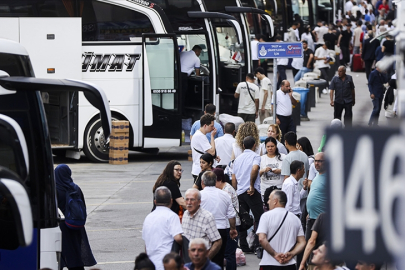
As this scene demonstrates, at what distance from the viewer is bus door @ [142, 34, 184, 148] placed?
59.4 ft

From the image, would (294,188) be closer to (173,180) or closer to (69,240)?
(173,180)

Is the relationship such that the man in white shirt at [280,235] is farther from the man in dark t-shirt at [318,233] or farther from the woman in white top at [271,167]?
the woman in white top at [271,167]

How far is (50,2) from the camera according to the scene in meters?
17.4

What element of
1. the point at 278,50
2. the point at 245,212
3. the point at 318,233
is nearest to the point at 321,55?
the point at 278,50

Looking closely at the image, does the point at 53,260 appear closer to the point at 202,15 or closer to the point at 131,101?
the point at 131,101

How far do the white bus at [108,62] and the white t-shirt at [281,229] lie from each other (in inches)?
385

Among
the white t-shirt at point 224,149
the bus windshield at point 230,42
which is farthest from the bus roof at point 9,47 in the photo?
the bus windshield at point 230,42

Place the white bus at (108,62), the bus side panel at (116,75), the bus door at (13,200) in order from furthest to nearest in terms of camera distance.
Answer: the bus side panel at (116,75) → the white bus at (108,62) → the bus door at (13,200)

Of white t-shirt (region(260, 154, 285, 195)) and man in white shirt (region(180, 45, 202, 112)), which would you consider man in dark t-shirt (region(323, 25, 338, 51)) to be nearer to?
man in white shirt (region(180, 45, 202, 112))

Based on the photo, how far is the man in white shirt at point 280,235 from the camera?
7.98 metres

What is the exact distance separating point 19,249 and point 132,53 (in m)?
11.5

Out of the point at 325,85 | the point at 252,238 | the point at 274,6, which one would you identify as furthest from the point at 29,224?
the point at 274,6

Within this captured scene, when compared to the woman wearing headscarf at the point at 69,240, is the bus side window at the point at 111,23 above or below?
above

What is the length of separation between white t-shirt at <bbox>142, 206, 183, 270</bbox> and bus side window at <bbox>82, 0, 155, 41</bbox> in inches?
424
